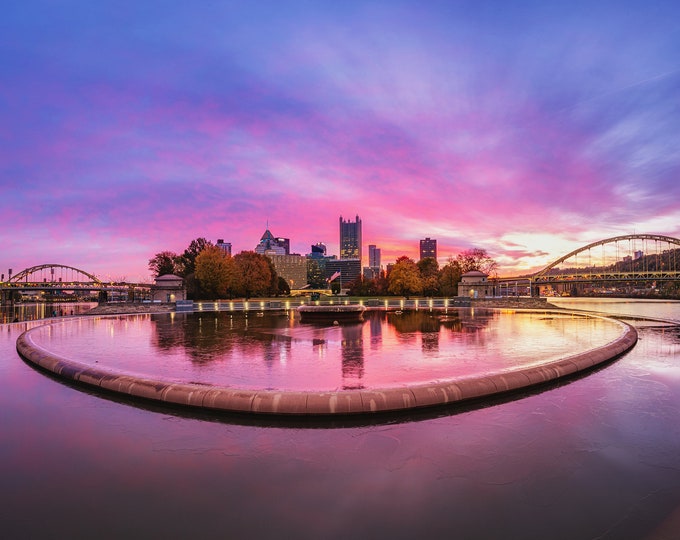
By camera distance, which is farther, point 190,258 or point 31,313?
point 190,258

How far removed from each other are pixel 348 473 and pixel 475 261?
80.3 m

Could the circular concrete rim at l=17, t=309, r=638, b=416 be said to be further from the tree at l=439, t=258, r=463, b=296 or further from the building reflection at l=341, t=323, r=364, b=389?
the tree at l=439, t=258, r=463, b=296

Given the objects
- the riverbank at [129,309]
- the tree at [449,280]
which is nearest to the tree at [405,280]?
the tree at [449,280]

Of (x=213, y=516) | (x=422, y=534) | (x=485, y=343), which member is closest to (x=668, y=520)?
(x=422, y=534)

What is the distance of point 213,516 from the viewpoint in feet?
15.3

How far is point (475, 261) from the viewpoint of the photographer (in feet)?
266

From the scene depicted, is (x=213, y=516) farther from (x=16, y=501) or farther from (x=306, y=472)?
(x=16, y=501)

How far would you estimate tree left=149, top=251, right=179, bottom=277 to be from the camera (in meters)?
78.6

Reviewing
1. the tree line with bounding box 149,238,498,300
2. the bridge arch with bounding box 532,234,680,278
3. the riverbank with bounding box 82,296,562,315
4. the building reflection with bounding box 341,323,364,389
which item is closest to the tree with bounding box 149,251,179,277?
the tree line with bounding box 149,238,498,300

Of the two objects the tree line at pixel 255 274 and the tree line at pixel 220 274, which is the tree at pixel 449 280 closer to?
the tree line at pixel 255 274

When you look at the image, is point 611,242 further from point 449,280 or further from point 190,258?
point 190,258

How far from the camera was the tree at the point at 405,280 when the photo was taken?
67125 mm

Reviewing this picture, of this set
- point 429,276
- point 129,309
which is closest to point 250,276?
point 129,309

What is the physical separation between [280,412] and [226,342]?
9.71 m
